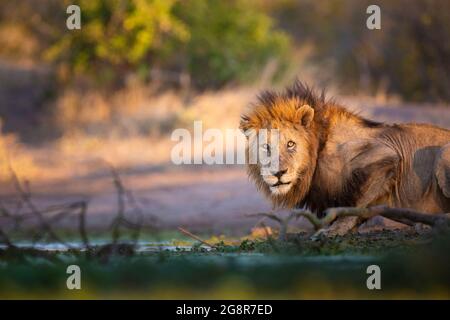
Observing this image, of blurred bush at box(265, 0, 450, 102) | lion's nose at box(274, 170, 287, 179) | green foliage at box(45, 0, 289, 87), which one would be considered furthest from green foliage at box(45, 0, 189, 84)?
lion's nose at box(274, 170, 287, 179)

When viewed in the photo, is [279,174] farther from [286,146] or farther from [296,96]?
[296,96]

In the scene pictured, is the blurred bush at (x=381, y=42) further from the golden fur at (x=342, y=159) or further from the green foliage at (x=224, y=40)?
the golden fur at (x=342, y=159)

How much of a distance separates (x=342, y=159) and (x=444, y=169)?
86 cm

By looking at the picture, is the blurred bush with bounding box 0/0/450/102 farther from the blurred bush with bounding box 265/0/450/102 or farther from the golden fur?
the golden fur

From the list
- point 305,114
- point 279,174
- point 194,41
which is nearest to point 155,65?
point 194,41

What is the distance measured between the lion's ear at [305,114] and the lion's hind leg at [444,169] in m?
1.15

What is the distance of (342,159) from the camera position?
7953 millimetres

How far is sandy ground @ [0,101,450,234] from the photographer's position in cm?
1530

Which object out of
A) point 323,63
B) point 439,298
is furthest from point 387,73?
point 439,298

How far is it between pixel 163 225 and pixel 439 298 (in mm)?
11213

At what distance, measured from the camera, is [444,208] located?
799cm

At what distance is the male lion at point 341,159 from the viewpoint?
7.80 m

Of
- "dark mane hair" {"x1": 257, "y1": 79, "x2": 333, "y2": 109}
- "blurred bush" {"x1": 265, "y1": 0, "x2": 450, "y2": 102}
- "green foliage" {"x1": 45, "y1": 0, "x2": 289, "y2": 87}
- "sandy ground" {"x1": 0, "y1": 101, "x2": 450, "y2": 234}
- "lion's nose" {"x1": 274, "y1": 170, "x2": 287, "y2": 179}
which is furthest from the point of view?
"blurred bush" {"x1": 265, "y1": 0, "x2": 450, "y2": 102}
